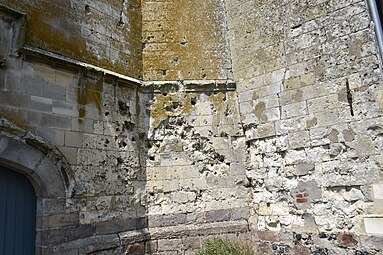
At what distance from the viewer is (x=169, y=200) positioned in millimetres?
5039

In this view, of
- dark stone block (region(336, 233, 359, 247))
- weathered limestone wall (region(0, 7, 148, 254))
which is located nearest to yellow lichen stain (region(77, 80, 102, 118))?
weathered limestone wall (region(0, 7, 148, 254))

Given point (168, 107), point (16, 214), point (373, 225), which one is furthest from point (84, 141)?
point (373, 225)

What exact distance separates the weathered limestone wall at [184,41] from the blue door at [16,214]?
2.42m

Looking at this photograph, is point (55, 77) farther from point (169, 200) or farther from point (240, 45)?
point (240, 45)

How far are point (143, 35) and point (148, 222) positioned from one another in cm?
292

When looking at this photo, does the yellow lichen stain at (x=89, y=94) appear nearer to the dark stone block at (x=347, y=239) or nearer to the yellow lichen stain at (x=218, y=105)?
the yellow lichen stain at (x=218, y=105)

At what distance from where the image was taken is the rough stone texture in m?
4.07

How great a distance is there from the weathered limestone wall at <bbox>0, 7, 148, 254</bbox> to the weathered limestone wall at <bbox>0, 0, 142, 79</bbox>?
244 mm

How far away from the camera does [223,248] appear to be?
4617 mm

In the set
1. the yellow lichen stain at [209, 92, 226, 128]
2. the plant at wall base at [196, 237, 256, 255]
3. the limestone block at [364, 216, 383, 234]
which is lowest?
the plant at wall base at [196, 237, 256, 255]

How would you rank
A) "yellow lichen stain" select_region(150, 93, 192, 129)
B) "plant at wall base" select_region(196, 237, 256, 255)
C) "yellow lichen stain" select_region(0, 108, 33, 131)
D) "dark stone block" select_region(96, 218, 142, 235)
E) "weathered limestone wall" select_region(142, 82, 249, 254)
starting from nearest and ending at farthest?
1. "yellow lichen stain" select_region(0, 108, 33, 131)
2. "dark stone block" select_region(96, 218, 142, 235)
3. "plant at wall base" select_region(196, 237, 256, 255)
4. "weathered limestone wall" select_region(142, 82, 249, 254)
5. "yellow lichen stain" select_region(150, 93, 192, 129)

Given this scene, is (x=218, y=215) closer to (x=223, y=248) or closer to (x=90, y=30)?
(x=223, y=248)

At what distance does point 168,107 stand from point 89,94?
1266mm

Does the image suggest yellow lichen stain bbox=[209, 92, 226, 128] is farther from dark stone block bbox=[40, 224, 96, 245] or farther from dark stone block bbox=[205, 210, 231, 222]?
dark stone block bbox=[40, 224, 96, 245]
